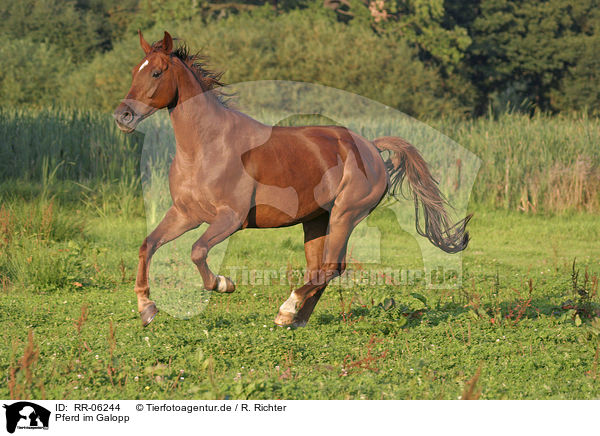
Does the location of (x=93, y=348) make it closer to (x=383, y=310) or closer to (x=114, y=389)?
(x=114, y=389)

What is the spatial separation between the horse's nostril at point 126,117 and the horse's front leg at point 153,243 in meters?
0.83

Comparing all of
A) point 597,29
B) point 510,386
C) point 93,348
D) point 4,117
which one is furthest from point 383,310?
point 597,29

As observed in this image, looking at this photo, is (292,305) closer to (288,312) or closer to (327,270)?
(288,312)

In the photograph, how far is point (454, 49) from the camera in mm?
39875

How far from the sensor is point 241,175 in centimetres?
570

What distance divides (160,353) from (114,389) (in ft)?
2.51

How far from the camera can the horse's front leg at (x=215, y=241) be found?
5.45 metres

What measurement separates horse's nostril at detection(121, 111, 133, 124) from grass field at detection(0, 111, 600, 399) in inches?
57.7

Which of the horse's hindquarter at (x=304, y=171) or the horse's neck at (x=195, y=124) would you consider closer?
the horse's neck at (x=195, y=124)

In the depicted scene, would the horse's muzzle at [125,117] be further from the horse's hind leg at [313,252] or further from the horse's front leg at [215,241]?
the horse's hind leg at [313,252]

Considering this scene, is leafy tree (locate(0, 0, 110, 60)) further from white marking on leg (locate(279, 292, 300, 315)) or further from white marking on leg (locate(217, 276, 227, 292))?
white marking on leg (locate(217, 276, 227, 292))

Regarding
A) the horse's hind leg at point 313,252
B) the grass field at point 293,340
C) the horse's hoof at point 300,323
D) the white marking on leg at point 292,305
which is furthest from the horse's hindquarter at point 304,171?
the grass field at point 293,340

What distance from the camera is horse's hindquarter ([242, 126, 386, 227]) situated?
5840mm
